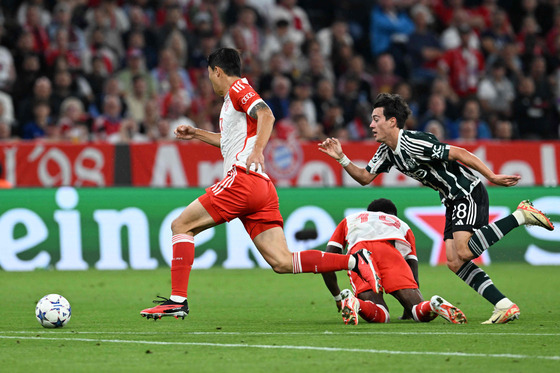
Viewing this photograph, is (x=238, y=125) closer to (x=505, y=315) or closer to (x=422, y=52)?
(x=505, y=315)

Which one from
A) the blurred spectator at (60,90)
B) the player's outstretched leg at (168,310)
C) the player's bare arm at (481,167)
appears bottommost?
the player's outstretched leg at (168,310)

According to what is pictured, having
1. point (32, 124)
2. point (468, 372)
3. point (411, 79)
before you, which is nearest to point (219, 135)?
point (468, 372)

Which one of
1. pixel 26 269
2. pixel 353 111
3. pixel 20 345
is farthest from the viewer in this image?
pixel 353 111

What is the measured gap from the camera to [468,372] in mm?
5539

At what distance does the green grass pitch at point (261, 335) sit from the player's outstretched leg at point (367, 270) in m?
0.33

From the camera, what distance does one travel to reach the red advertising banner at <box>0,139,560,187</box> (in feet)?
48.9

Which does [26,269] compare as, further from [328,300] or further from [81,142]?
[328,300]

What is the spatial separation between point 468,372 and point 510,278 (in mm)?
7462

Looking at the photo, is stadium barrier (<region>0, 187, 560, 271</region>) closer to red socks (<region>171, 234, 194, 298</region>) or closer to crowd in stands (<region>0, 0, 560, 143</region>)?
crowd in stands (<region>0, 0, 560, 143</region>)

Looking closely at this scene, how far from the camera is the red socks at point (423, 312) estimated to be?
804 cm

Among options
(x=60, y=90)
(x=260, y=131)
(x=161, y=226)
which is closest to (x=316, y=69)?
(x=60, y=90)

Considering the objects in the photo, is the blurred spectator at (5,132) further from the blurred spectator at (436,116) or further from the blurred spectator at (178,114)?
the blurred spectator at (436,116)

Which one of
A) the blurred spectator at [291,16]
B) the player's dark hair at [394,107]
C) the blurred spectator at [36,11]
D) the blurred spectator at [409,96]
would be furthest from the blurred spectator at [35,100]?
the player's dark hair at [394,107]

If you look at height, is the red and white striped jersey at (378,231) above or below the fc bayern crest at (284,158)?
below
